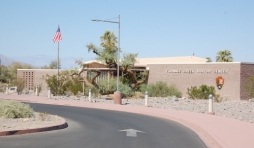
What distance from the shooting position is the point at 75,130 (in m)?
17.7

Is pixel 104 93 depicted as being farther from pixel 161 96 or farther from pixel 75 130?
pixel 75 130

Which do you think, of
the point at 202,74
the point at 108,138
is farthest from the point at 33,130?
the point at 202,74

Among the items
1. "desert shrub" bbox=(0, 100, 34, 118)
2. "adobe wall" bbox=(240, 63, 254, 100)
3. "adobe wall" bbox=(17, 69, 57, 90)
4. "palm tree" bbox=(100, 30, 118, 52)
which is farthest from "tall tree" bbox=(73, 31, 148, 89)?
"desert shrub" bbox=(0, 100, 34, 118)

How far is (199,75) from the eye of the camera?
47.0 meters

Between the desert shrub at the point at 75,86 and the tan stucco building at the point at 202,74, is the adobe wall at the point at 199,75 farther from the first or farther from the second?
the desert shrub at the point at 75,86

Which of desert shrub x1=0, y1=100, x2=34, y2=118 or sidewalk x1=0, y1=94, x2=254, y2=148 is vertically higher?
desert shrub x1=0, y1=100, x2=34, y2=118

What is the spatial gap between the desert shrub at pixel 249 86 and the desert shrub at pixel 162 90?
7410 millimetres

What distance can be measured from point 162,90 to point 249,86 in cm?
919

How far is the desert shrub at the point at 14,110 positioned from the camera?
20.7m

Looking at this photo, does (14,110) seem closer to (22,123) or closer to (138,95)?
(22,123)

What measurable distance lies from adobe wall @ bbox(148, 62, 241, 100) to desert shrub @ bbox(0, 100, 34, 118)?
2645 centimetres

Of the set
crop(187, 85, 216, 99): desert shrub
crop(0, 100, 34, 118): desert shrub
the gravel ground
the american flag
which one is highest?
the american flag

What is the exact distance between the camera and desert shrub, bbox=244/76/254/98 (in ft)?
135

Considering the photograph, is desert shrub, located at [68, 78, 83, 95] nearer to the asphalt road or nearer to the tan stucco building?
the tan stucco building
